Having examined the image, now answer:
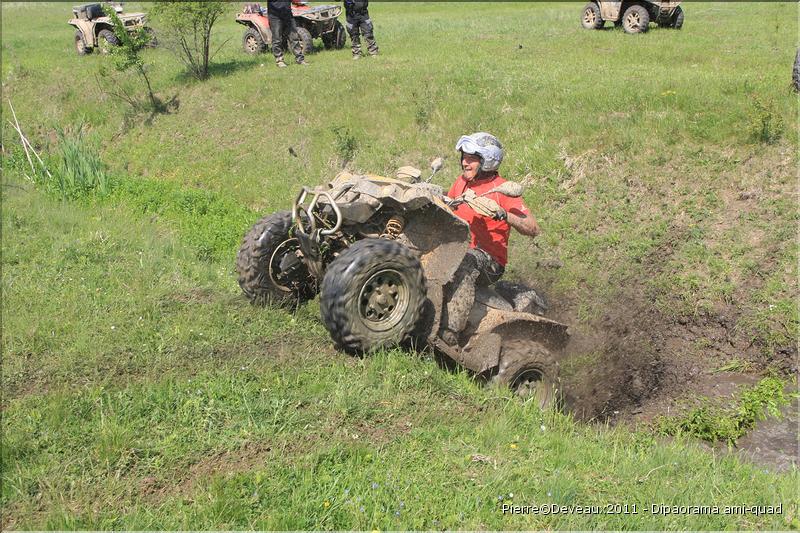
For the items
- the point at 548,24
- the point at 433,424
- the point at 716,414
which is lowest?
the point at 716,414

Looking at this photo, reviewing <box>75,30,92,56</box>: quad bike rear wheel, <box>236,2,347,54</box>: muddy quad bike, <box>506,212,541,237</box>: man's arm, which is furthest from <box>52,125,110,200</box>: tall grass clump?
<box>75,30,92,56</box>: quad bike rear wheel

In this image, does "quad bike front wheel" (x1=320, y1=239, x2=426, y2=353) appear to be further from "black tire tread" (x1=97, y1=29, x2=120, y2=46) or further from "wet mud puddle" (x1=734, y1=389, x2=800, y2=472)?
"black tire tread" (x1=97, y1=29, x2=120, y2=46)

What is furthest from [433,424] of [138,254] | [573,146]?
[573,146]

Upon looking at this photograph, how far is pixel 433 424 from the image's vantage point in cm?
573

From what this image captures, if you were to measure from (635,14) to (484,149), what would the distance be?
619 inches

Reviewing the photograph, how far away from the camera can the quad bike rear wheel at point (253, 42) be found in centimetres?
2072

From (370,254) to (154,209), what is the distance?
7.15m

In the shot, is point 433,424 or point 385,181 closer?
point 433,424

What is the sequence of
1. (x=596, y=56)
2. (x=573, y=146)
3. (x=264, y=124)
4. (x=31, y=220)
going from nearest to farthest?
1. (x=31, y=220)
2. (x=573, y=146)
3. (x=264, y=124)
4. (x=596, y=56)

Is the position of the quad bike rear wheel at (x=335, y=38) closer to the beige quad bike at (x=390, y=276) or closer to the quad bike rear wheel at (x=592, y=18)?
the quad bike rear wheel at (x=592, y=18)

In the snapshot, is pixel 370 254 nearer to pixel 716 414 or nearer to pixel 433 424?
pixel 433 424

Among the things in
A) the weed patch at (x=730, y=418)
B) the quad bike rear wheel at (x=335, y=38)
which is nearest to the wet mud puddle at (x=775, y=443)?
the weed patch at (x=730, y=418)

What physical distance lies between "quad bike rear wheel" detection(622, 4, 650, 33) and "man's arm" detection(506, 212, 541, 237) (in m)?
15.4

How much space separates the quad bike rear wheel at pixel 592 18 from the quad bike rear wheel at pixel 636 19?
0.90 meters
